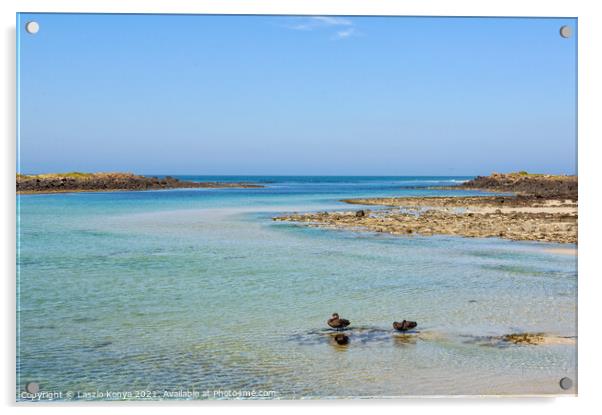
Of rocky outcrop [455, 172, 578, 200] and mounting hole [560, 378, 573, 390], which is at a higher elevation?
rocky outcrop [455, 172, 578, 200]

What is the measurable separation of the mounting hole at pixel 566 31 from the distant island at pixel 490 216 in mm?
2560

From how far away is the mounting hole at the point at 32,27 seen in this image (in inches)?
269

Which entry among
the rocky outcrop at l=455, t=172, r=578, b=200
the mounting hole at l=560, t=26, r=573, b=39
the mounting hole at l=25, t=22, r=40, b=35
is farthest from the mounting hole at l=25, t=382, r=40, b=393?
the mounting hole at l=560, t=26, r=573, b=39

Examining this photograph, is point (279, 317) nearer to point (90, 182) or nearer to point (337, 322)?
point (337, 322)

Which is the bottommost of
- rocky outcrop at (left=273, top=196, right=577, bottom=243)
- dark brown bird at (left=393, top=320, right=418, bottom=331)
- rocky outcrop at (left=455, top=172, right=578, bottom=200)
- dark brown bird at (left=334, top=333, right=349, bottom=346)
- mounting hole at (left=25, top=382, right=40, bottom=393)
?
mounting hole at (left=25, top=382, right=40, bottom=393)

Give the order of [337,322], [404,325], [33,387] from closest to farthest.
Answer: [33,387]
[404,325]
[337,322]

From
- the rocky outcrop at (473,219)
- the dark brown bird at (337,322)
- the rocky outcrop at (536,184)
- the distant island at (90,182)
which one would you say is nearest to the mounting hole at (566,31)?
the rocky outcrop at (536,184)

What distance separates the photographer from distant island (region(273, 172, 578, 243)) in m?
12.8

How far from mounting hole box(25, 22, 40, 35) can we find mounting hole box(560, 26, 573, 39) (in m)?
5.87

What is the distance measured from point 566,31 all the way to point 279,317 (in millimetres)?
4827

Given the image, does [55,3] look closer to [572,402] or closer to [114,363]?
[114,363]

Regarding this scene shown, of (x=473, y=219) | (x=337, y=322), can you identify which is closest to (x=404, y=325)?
(x=337, y=322)

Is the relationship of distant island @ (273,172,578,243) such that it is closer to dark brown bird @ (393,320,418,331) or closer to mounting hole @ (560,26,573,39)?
mounting hole @ (560,26,573,39)

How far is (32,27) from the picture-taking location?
6859mm
